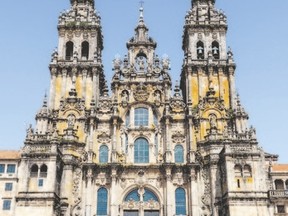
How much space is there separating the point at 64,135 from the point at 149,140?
8.55 metres

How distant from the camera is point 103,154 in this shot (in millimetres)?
46531

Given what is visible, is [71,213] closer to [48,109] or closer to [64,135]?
[64,135]

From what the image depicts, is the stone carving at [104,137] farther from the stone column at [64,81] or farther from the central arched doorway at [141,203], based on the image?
the stone column at [64,81]

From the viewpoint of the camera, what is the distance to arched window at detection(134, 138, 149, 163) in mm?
46312

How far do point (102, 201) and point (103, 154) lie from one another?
15.6 ft

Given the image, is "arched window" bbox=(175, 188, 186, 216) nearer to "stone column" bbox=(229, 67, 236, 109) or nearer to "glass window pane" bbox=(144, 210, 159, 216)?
"glass window pane" bbox=(144, 210, 159, 216)

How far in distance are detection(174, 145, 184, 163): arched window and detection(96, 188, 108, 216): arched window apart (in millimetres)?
7727

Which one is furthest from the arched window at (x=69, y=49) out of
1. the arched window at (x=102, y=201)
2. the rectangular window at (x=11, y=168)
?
the arched window at (x=102, y=201)

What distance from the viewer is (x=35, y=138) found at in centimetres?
4422

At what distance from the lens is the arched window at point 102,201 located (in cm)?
4397

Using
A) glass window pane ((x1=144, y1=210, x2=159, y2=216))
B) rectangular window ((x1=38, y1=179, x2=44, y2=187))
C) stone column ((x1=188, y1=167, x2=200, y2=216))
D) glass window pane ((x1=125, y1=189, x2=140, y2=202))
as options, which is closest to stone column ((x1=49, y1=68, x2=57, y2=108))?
rectangular window ((x1=38, y1=179, x2=44, y2=187))

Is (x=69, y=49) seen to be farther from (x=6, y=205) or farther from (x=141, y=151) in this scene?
(x=6, y=205)

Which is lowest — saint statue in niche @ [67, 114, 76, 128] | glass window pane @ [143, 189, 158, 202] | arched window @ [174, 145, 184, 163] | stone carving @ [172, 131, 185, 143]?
glass window pane @ [143, 189, 158, 202]

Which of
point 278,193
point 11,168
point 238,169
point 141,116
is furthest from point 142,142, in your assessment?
point 278,193
